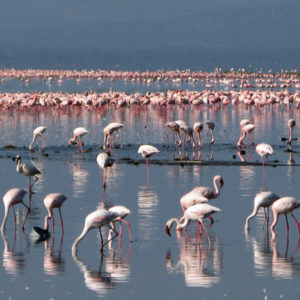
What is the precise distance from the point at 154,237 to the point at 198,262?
1787 mm

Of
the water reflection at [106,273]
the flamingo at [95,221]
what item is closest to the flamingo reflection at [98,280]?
the water reflection at [106,273]

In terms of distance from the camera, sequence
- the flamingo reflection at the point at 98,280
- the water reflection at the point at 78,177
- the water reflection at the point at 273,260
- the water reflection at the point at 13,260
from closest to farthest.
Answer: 1. the flamingo reflection at the point at 98,280
2. the water reflection at the point at 273,260
3. the water reflection at the point at 13,260
4. the water reflection at the point at 78,177

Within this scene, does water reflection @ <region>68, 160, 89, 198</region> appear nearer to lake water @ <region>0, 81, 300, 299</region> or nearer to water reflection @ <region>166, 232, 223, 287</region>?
lake water @ <region>0, 81, 300, 299</region>

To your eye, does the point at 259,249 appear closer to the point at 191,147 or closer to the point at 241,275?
the point at 241,275

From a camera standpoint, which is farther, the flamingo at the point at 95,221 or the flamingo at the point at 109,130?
the flamingo at the point at 109,130

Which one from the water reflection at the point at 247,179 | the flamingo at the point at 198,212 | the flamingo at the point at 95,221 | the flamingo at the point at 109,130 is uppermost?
the flamingo at the point at 109,130

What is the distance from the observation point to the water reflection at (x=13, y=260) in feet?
45.2

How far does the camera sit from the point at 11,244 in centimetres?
1547

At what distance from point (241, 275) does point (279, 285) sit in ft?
2.25

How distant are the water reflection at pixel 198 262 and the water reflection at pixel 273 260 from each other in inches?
19.9

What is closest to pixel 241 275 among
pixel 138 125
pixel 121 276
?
pixel 121 276

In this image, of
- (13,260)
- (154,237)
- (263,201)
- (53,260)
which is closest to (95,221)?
(53,260)

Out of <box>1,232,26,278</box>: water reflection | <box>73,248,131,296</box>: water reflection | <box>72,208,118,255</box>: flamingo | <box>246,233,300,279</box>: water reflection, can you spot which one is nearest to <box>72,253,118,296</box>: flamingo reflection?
<box>73,248,131,296</box>: water reflection

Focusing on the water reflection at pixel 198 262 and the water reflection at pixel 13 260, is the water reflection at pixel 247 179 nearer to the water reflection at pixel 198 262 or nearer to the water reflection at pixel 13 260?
the water reflection at pixel 198 262
